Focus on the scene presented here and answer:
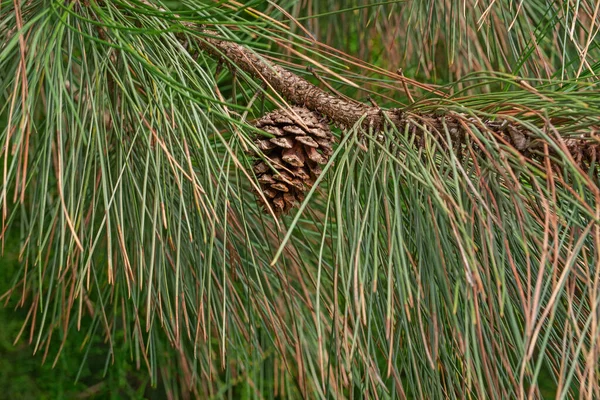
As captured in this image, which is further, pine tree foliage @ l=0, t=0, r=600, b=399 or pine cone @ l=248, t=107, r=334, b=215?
pine cone @ l=248, t=107, r=334, b=215

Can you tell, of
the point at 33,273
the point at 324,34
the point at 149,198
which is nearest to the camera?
the point at 149,198

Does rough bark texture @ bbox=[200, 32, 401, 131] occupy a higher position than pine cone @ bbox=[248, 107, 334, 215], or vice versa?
rough bark texture @ bbox=[200, 32, 401, 131]

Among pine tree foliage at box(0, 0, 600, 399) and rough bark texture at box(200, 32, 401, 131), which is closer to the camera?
pine tree foliage at box(0, 0, 600, 399)

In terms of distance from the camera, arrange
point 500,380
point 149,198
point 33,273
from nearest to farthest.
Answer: point 500,380 < point 149,198 < point 33,273

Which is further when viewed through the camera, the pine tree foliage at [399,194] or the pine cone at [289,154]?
the pine cone at [289,154]

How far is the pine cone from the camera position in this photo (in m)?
0.48

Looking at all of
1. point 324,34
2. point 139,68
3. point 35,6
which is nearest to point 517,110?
point 139,68

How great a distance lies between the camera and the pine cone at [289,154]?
1.58 ft

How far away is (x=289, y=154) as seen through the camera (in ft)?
1.59

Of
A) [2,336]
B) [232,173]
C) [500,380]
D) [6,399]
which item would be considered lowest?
[6,399]

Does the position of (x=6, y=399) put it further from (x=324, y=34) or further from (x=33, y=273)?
(x=324, y=34)

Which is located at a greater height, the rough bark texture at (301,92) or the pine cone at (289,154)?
the rough bark texture at (301,92)

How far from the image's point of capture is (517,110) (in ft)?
1.49

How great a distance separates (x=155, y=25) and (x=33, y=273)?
16.8 inches
